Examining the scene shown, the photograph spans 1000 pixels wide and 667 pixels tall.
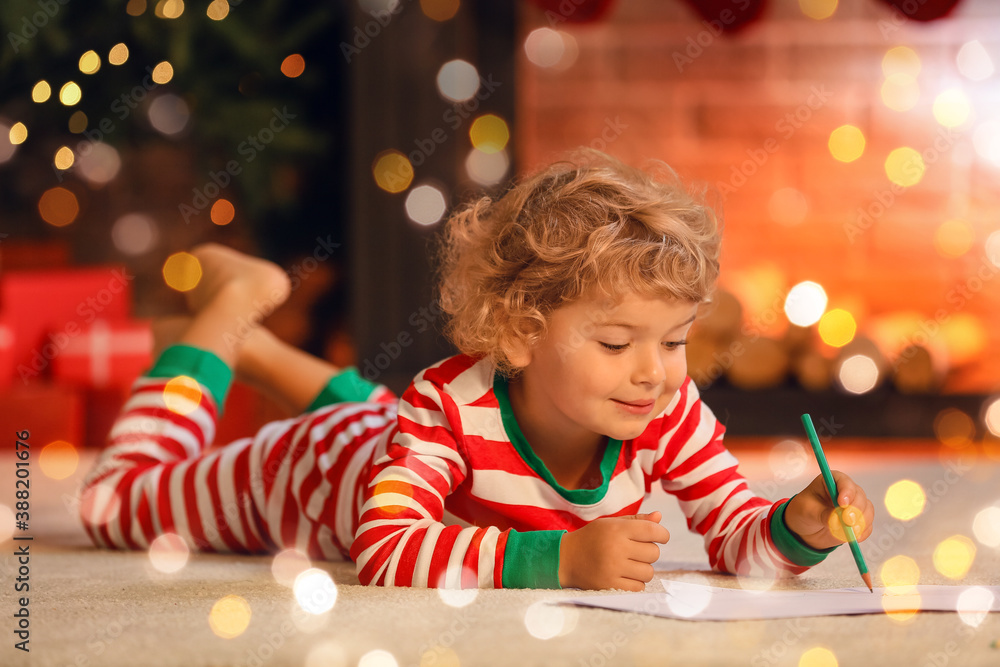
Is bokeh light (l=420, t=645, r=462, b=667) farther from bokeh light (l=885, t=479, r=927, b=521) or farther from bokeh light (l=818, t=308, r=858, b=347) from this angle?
bokeh light (l=818, t=308, r=858, b=347)

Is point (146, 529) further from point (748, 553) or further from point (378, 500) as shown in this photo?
point (748, 553)

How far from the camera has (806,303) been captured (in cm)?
208

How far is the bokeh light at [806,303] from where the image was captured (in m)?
2.02

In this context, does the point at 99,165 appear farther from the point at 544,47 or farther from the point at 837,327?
the point at 837,327

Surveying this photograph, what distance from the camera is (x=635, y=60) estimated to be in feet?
7.04

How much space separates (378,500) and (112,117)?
4.79 ft

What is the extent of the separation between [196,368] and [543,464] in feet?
1.56

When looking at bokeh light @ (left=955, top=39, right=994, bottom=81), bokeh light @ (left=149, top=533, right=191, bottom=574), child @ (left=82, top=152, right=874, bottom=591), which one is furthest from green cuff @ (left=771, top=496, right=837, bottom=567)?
bokeh light @ (left=955, top=39, right=994, bottom=81)

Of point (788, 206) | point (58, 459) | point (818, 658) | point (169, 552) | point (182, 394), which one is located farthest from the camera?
point (788, 206)

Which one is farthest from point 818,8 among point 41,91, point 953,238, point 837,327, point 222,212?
point 41,91

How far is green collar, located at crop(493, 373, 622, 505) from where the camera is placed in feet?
→ 2.47

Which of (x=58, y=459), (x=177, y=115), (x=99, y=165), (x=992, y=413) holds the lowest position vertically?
(x=58, y=459)

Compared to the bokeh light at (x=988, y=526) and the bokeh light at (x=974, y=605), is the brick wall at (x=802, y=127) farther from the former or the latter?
the bokeh light at (x=974, y=605)

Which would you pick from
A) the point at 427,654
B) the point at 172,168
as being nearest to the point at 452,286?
the point at 427,654
